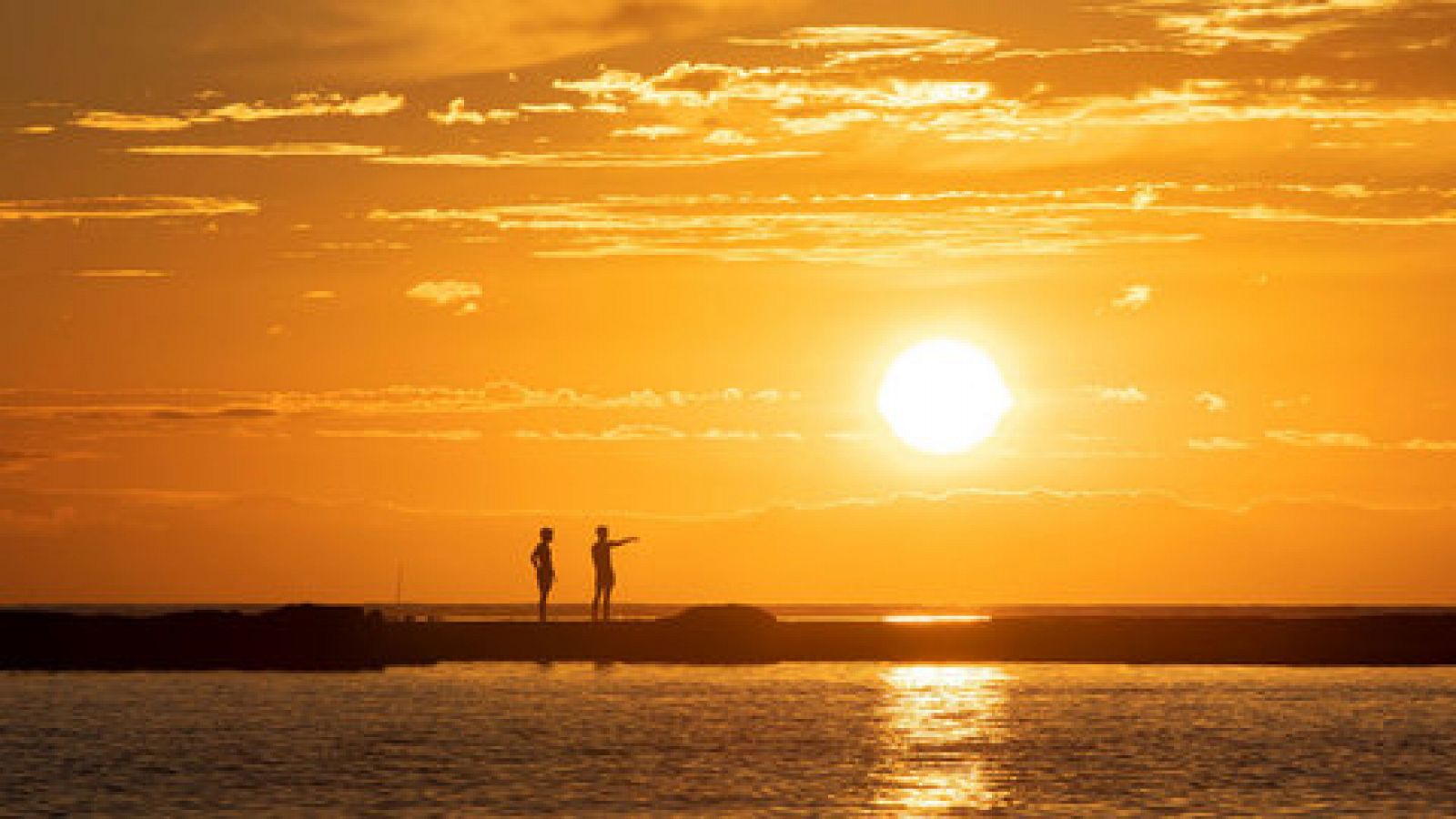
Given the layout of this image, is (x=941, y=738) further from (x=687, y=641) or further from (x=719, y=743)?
(x=687, y=641)

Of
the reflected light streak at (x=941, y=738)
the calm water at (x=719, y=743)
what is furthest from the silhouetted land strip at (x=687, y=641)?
the reflected light streak at (x=941, y=738)

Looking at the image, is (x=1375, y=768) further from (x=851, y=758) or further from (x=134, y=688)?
(x=134, y=688)

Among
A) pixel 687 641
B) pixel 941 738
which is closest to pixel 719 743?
pixel 941 738

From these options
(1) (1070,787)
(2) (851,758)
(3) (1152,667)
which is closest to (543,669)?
(3) (1152,667)

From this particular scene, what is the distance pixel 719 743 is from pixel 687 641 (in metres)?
27.6

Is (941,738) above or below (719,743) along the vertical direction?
above

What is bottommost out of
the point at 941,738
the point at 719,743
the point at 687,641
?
the point at 719,743

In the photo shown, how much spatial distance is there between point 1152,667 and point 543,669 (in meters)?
20.9

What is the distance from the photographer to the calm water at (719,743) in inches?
1892

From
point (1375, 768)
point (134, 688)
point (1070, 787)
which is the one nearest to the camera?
point (1070, 787)

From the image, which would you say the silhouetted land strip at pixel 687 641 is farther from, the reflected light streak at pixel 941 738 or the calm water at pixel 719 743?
the reflected light streak at pixel 941 738

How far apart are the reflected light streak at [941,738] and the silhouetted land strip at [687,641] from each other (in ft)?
12.8

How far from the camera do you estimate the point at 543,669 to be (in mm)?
82062

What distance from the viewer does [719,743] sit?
58.5m
